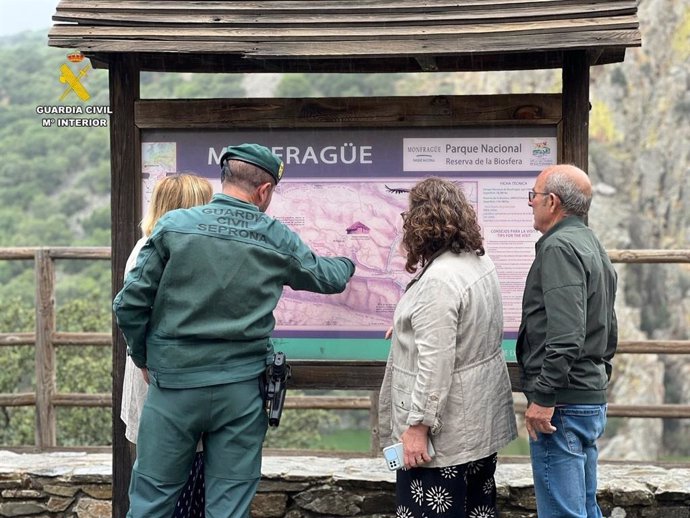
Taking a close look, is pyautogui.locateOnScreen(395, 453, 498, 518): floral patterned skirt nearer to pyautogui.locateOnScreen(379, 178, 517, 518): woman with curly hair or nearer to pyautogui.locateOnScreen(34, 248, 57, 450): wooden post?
pyautogui.locateOnScreen(379, 178, 517, 518): woman with curly hair

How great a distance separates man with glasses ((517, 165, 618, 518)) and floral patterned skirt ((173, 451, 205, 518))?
3.62 feet

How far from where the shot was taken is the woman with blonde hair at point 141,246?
318cm

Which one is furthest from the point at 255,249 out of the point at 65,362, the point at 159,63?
the point at 65,362

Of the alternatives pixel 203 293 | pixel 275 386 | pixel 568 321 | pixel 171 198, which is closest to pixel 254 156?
pixel 171 198

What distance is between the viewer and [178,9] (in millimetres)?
3508

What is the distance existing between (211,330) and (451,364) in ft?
2.34

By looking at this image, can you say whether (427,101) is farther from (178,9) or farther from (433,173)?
(178,9)

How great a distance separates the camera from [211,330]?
2.85 meters

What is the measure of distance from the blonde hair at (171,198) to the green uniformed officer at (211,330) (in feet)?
0.71

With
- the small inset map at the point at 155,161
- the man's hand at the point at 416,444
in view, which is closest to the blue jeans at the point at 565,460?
the man's hand at the point at 416,444

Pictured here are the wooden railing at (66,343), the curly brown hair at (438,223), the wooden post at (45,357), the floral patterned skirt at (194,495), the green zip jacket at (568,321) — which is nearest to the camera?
the green zip jacket at (568,321)

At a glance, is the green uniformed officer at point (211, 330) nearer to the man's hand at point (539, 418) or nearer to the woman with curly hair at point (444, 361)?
the woman with curly hair at point (444, 361)

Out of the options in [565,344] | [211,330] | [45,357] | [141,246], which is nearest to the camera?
[565,344]

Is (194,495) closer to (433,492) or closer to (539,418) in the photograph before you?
(433,492)
